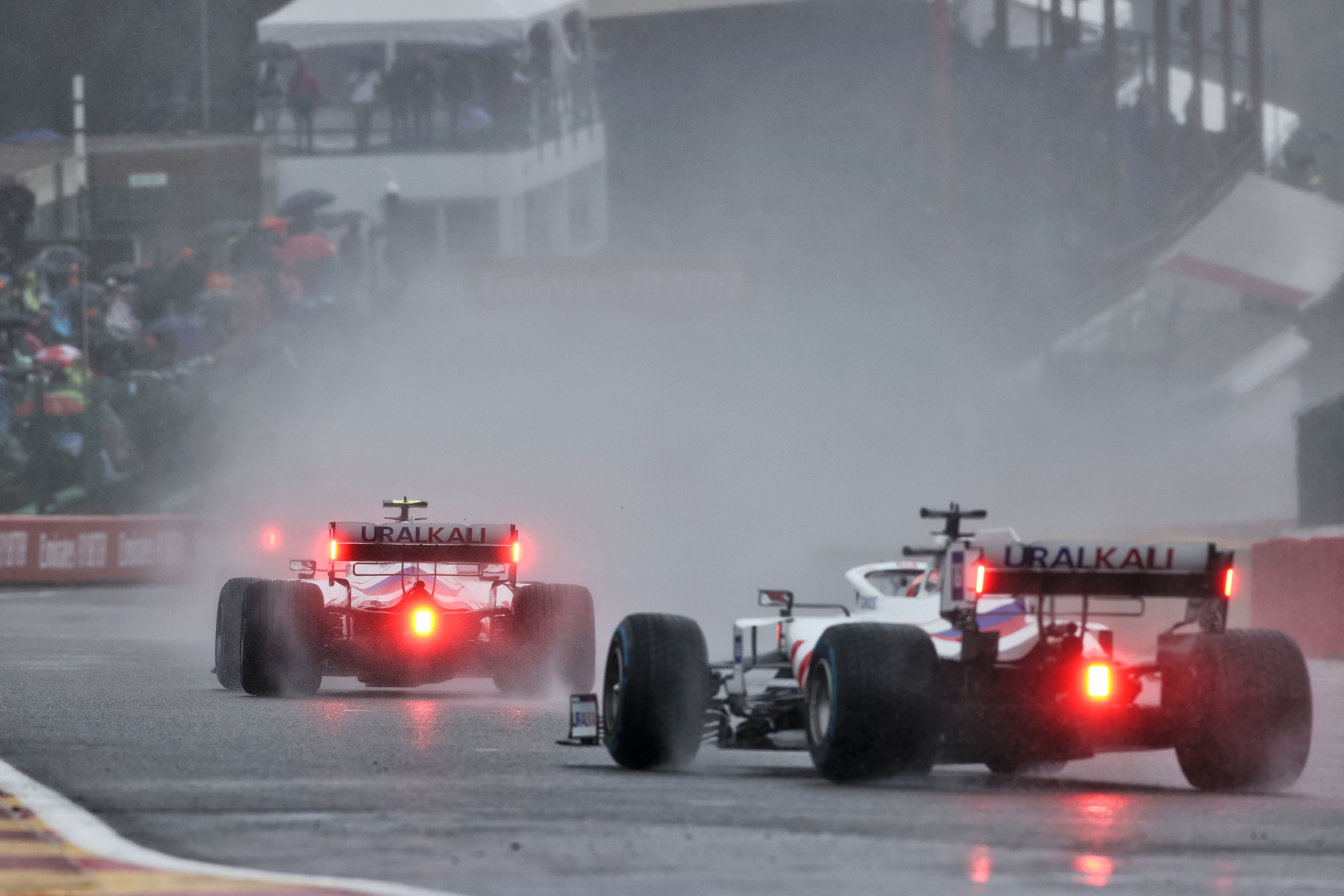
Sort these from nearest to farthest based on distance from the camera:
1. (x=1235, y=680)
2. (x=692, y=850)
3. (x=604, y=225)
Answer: (x=692, y=850), (x=1235, y=680), (x=604, y=225)

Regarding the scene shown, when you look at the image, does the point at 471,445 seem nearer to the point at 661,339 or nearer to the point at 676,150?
the point at 661,339

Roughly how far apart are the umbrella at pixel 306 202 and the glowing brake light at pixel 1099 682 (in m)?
43.9

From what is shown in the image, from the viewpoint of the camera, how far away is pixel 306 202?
171 ft

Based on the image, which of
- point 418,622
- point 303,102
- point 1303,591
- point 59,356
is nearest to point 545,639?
point 418,622

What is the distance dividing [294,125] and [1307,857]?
166 feet

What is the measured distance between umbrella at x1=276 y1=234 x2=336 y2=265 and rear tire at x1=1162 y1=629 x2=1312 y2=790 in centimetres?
4233

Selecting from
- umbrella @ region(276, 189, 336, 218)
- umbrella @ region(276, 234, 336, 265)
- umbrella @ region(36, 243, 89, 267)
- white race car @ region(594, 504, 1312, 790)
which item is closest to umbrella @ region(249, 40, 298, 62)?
umbrella @ region(276, 189, 336, 218)

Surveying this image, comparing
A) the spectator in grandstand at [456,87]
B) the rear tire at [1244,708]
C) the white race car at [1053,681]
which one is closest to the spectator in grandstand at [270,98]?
the spectator in grandstand at [456,87]

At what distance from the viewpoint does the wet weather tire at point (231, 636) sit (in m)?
16.4

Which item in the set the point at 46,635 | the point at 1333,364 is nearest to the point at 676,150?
the point at 1333,364

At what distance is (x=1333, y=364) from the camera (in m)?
46.6

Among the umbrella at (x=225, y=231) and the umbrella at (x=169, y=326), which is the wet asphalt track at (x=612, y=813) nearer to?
the umbrella at (x=169, y=326)

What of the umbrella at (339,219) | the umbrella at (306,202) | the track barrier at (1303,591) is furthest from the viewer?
the umbrella at (339,219)

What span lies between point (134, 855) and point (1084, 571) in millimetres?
4361
